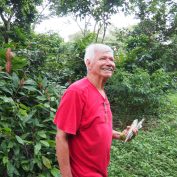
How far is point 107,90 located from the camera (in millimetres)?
6641

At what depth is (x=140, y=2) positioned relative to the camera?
1194 cm

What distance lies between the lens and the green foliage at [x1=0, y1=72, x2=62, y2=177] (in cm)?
308

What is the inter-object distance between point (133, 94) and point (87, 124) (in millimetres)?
4483

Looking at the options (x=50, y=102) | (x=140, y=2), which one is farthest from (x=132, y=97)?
(x=140, y=2)

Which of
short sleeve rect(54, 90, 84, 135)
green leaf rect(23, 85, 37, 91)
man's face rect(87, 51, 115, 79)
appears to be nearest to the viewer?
short sleeve rect(54, 90, 84, 135)

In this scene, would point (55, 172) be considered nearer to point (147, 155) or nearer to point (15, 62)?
point (15, 62)

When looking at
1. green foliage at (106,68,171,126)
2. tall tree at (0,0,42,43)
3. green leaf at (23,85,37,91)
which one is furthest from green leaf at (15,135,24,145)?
tall tree at (0,0,42,43)

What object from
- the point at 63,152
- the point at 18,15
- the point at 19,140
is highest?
the point at 18,15

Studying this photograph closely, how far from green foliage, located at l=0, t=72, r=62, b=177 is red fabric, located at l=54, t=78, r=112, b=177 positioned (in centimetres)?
122

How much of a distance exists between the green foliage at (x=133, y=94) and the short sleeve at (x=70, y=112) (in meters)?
4.22

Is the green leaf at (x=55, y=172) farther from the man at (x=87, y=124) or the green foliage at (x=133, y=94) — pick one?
the green foliage at (x=133, y=94)

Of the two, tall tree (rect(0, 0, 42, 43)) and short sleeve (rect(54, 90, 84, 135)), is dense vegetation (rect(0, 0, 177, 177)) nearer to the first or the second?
tall tree (rect(0, 0, 42, 43))

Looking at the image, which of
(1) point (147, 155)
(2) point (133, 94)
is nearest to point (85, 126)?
(1) point (147, 155)

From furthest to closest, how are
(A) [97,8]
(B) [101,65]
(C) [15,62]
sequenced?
(A) [97,8], (C) [15,62], (B) [101,65]
